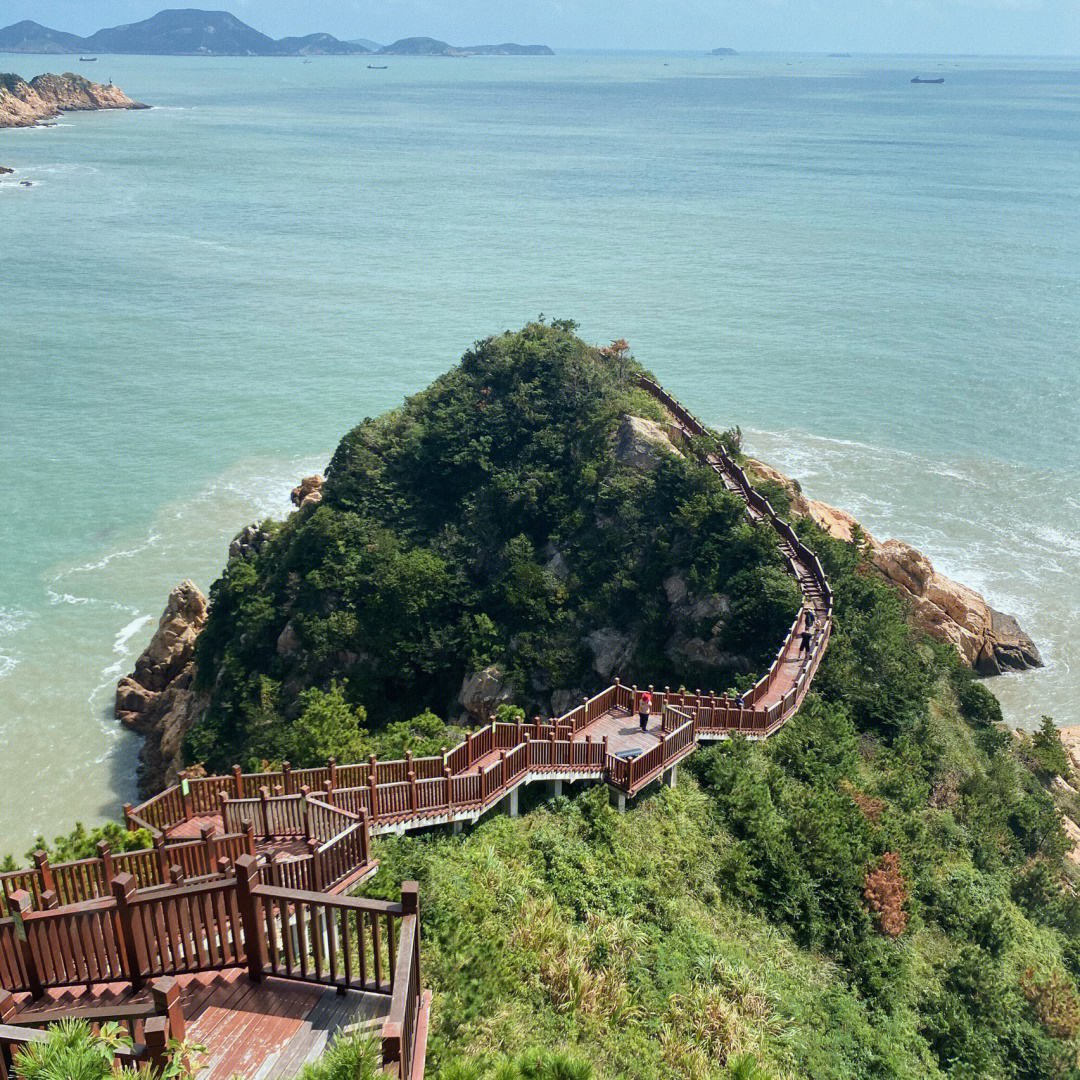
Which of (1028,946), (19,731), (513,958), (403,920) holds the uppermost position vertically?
(403,920)

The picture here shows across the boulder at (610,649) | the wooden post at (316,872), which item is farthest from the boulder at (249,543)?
the wooden post at (316,872)

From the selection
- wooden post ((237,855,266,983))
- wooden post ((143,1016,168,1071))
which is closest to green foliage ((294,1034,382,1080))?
wooden post ((143,1016,168,1071))

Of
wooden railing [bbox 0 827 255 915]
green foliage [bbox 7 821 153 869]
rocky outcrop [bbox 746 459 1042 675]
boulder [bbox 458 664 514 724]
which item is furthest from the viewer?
rocky outcrop [bbox 746 459 1042 675]

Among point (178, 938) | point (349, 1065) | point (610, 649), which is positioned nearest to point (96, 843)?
point (178, 938)

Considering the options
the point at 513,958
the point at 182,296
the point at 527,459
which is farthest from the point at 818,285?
the point at 513,958

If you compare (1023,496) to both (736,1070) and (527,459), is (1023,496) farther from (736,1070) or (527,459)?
(736,1070)

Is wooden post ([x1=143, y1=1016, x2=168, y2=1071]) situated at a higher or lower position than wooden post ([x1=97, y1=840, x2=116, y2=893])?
higher

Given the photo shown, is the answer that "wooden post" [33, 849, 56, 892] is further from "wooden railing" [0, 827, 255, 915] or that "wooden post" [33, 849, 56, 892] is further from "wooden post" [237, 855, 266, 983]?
"wooden post" [237, 855, 266, 983]

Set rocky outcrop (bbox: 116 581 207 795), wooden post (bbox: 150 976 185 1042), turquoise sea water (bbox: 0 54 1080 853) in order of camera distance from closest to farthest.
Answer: wooden post (bbox: 150 976 185 1042), rocky outcrop (bbox: 116 581 207 795), turquoise sea water (bbox: 0 54 1080 853)
